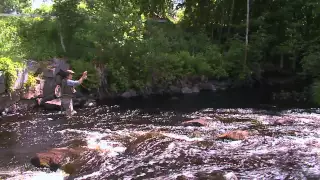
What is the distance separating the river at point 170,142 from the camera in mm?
10930

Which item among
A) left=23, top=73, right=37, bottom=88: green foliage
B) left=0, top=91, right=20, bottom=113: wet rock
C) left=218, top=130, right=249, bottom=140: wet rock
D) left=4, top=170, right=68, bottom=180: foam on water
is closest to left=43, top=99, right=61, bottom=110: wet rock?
left=23, top=73, right=37, bottom=88: green foliage

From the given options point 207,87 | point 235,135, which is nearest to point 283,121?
point 235,135

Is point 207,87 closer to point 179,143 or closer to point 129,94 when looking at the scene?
point 129,94

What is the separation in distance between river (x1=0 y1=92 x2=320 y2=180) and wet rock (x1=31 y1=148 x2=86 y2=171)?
31cm

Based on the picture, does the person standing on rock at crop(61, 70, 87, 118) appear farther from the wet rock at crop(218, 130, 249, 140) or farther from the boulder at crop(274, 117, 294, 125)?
the boulder at crop(274, 117, 294, 125)

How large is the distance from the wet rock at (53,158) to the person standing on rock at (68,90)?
190 inches

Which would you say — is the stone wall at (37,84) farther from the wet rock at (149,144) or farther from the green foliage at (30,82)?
the wet rock at (149,144)

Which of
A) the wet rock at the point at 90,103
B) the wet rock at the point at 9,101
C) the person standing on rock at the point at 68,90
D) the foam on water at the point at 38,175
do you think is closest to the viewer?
the foam on water at the point at 38,175

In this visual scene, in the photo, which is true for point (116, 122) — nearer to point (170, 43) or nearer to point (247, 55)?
point (170, 43)

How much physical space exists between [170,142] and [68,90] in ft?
20.3

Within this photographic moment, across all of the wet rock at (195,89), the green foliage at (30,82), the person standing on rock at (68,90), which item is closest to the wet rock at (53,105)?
the green foliage at (30,82)

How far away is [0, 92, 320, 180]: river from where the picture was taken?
35.9 ft

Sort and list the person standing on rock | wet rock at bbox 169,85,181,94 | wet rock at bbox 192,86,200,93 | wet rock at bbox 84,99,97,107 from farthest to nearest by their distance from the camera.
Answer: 1. wet rock at bbox 192,86,200,93
2. wet rock at bbox 169,85,181,94
3. wet rock at bbox 84,99,97,107
4. the person standing on rock

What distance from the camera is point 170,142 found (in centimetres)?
1377
